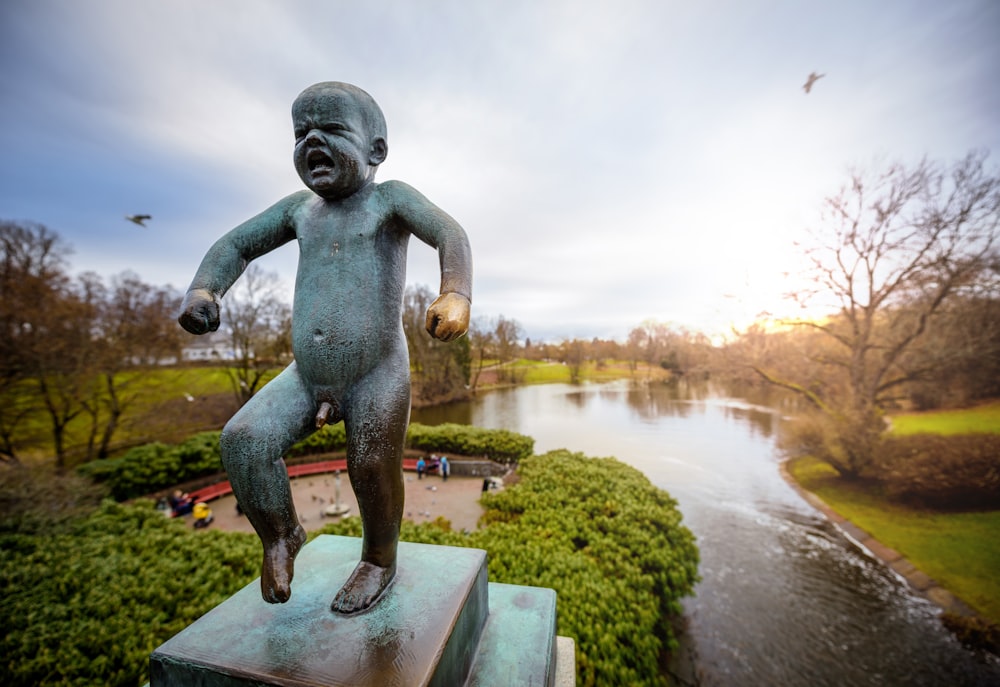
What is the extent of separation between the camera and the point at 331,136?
67.2 inches

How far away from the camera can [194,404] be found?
1580cm

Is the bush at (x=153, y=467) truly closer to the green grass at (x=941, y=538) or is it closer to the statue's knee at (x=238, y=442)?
the statue's knee at (x=238, y=442)

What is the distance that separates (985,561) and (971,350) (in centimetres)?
554

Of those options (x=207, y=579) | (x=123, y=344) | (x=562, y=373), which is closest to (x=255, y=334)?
(x=123, y=344)

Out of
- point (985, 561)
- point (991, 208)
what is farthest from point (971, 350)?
point (985, 561)

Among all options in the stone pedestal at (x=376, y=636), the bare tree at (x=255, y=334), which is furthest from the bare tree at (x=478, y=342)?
the stone pedestal at (x=376, y=636)

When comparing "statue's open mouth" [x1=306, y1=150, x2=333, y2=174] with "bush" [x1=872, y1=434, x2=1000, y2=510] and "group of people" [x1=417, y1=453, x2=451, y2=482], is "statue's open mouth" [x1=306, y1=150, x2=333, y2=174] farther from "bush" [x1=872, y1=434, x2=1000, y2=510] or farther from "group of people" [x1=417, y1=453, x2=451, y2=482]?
"bush" [x1=872, y1=434, x2=1000, y2=510]

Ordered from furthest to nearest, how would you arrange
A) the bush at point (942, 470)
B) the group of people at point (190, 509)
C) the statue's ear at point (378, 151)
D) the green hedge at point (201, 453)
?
the green hedge at point (201, 453), the bush at point (942, 470), the group of people at point (190, 509), the statue's ear at point (378, 151)

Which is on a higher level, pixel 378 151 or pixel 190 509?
pixel 378 151

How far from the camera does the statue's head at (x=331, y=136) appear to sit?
1691mm

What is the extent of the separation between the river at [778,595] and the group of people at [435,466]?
5660 millimetres

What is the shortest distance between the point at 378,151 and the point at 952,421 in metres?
17.9

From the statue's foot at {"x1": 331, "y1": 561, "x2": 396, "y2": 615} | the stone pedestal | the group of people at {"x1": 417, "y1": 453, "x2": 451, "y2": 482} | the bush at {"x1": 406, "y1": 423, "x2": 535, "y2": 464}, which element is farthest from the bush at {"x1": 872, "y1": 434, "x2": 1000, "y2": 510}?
the statue's foot at {"x1": 331, "y1": 561, "x2": 396, "y2": 615}

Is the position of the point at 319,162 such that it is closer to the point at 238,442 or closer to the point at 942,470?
the point at 238,442
